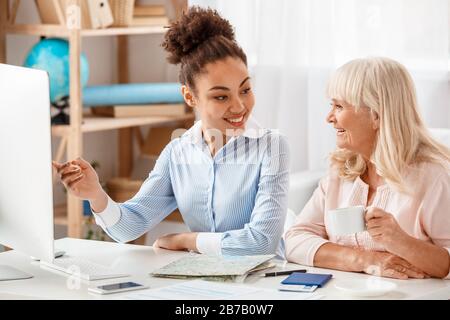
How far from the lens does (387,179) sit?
1.99m

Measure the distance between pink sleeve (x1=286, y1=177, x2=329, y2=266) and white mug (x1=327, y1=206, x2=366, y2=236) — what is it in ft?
0.70

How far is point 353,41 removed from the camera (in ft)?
11.3

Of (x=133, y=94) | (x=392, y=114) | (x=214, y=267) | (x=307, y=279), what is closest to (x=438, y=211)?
(x=392, y=114)

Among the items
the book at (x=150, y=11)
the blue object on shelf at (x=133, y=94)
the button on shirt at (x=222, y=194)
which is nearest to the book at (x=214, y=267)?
A: the button on shirt at (x=222, y=194)

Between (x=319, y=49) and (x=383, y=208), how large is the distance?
1.58 m

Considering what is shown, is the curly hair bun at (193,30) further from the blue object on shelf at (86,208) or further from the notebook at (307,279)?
the blue object on shelf at (86,208)

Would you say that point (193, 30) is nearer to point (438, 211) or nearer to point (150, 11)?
point (438, 211)

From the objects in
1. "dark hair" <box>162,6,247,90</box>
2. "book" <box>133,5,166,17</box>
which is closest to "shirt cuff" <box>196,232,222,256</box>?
"dark hair" <box>162,6,247,90</box>

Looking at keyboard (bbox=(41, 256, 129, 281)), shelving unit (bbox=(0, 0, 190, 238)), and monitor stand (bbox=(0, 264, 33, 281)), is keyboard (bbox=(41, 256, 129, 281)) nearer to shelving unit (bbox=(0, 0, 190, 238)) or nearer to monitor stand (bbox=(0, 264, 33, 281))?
monitor stand (bbox=(0, 264, 33, 281))

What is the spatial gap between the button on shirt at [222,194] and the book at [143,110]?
152 cm

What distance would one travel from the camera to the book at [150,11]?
382cm
